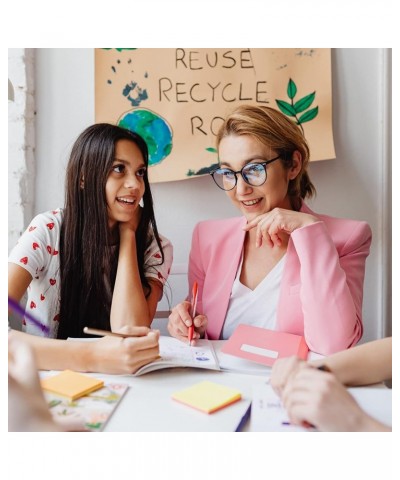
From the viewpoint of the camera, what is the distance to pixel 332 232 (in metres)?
1.00

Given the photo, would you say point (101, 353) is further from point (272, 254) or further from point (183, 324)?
point (272, 254)

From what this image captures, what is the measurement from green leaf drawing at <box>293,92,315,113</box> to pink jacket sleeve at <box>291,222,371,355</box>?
1.47 feet

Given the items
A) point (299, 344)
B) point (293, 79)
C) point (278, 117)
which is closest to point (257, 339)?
point (299, 344)

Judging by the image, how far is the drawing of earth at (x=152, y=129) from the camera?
1.17m

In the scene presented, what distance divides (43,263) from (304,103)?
→ 0.77 metres

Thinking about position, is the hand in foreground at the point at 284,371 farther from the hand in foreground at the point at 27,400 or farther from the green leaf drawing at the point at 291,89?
the green leaf drawing at the point at 291,89

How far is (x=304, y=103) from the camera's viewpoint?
121 cm

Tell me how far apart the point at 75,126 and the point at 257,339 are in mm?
714

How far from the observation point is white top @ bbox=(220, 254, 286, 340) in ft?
3.27

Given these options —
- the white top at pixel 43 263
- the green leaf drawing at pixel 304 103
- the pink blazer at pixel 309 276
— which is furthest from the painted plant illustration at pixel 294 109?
the white top at pixel 43 263

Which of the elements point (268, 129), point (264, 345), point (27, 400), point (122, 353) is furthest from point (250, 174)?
point (27, 400)
